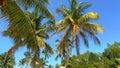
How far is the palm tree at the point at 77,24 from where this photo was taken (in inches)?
1075

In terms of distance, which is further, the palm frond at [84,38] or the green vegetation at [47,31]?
the palm frond at [84,38]

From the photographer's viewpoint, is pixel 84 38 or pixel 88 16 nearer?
pixel 88 16

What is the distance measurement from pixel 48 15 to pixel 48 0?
29.5 inches

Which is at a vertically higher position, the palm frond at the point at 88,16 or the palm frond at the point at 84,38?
the palm frond at the point at 88,16

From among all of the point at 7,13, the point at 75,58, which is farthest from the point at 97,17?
the point at 75,58

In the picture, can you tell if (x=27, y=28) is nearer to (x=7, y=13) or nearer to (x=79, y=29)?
(x=7, y=13)

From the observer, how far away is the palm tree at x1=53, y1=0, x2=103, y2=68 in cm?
2731

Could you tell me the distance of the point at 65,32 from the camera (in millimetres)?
28047

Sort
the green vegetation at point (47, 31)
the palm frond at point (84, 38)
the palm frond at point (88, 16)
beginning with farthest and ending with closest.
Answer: the palm frond at point (84, 38) < the palm frond at point (88, 16) < the green vegetation at point (47, 31)

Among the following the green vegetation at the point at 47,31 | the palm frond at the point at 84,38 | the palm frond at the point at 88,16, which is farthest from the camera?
the palm frond at the point at 84,38

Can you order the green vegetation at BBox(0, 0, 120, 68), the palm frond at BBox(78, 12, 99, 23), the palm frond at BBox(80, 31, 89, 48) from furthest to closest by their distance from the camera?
the palm frond at BBox(80, 31, 89, 48) < the palm frond at BBox(78, 12, 99, 23) < the green vegetation at BBox(0, 0, 120, 68)

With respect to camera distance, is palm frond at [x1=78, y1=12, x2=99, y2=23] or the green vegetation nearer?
the green vegetation

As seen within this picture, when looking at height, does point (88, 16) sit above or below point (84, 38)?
above

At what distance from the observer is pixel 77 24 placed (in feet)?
91.7
